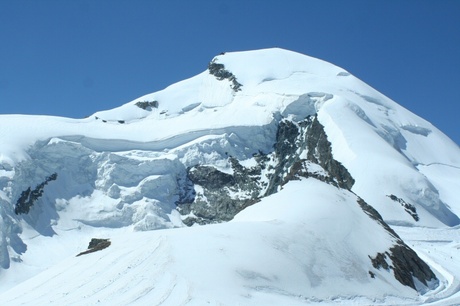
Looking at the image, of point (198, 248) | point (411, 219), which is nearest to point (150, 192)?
point (411, 219)

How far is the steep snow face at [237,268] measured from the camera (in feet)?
101

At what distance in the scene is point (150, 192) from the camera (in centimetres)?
9088

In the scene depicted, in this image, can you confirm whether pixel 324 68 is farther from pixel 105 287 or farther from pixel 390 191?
pixel 105 287

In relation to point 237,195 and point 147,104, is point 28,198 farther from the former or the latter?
point 147,104

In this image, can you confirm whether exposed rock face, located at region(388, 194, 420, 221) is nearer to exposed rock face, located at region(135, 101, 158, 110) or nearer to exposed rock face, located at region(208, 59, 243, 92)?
exposed rock face, located at region(208, 59, 243, 92)

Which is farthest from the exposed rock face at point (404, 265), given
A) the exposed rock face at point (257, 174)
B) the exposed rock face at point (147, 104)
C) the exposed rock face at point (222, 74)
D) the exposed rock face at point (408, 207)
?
the exposed rock face at point (147, 104)

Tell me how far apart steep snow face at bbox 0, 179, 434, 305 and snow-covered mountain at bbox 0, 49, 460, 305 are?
0.40ft

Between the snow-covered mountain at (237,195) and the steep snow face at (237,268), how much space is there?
0.40 ft

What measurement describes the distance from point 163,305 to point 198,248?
703 centimetres

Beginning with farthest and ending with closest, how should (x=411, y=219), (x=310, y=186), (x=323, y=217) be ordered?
(x=411, y=219), (x=310, y=186), (x=323, y=217)

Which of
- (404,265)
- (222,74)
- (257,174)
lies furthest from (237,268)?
(222,74)

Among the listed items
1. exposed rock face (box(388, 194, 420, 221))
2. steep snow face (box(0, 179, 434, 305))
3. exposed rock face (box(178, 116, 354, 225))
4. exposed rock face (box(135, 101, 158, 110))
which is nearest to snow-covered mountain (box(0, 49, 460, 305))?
steep snow face (box(0, 179, 434, 305))

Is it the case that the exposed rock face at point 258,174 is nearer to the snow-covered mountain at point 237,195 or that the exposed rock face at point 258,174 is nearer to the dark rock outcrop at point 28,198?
the snow-covered mountain at point 237,195

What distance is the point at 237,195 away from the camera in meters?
92.8
